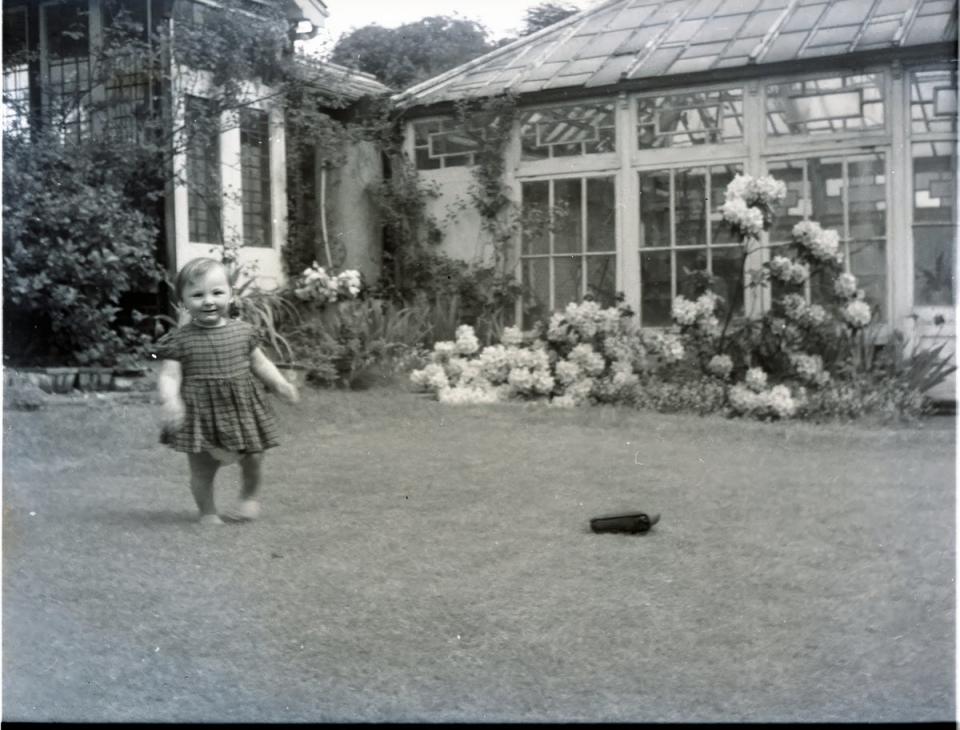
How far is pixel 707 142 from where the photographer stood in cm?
471

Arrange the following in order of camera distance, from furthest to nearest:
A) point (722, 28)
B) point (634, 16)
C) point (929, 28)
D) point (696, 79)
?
1. point (696, 79)
2. point (722, 28)
3. point (634, 16)
4. point (929, 28)

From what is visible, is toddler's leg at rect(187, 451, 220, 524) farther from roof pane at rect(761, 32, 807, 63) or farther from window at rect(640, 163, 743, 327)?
roof pane at rect(761, 32, 807, 63)

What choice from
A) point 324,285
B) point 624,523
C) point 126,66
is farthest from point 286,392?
point 126,66

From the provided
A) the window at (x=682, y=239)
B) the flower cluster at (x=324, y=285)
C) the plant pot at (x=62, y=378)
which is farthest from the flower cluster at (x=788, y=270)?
the plant pot at (x=62, y=378)

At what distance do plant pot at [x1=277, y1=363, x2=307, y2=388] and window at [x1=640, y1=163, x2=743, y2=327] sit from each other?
1614 millimetres

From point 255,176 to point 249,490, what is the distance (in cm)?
135

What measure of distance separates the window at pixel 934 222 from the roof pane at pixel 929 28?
375 millimetres

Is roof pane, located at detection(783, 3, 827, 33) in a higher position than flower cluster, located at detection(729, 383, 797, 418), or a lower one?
higher

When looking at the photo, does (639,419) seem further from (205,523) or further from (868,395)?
(205,523)

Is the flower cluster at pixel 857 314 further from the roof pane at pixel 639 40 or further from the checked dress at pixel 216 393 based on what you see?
the checked dress at pixel 216 393

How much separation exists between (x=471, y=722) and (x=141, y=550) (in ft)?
4.07

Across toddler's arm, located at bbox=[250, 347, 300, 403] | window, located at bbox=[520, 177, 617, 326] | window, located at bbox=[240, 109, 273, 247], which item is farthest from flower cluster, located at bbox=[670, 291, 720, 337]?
toddler's arm, located at bbox=[250, 347, 300, 403]

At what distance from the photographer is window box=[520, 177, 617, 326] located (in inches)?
158

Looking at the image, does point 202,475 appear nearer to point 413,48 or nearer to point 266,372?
point 266,372
